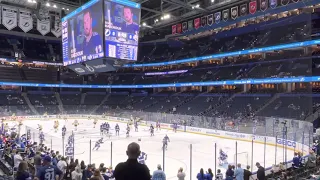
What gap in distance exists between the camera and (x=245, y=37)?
124ft

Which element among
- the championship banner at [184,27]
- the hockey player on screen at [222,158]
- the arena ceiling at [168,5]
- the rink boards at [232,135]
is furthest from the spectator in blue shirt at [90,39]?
the championship banner at [184,27]

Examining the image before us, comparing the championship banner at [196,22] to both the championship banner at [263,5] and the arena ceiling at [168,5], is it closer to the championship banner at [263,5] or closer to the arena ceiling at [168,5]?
the arena ceiling at [168,5]

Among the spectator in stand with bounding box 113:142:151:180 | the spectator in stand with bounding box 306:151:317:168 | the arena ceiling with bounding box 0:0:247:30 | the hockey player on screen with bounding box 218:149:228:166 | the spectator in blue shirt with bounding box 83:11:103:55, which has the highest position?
the arena ceiling with bounding box 0:0:247:30

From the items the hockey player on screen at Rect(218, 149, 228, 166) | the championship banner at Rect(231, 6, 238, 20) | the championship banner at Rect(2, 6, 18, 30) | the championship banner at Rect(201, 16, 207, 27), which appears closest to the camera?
the hockey player on screen at Rect(218, 149, 228, 166)

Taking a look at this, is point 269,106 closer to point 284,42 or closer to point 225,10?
point 284,42

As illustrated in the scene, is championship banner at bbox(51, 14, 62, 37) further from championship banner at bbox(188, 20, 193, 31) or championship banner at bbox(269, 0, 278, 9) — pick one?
championship banner at bbox(269, 0, 278, 9)

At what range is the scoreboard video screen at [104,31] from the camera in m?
14.3

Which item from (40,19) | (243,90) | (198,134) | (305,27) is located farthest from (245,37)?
(40,19)

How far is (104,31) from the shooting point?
14.2 meters

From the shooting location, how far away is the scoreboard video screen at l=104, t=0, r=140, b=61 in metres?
14.4

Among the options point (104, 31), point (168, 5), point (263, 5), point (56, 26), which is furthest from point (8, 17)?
point (263, 5)

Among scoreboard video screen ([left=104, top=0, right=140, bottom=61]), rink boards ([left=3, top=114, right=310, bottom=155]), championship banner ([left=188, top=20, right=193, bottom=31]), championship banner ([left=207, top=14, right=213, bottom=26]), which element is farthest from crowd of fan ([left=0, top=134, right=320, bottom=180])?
championship banner ([left=188, top=20, right=193, bottom=31])

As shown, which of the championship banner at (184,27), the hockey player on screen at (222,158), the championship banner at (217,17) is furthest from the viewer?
the championship banner at (184,27)

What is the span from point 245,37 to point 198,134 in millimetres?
18511
